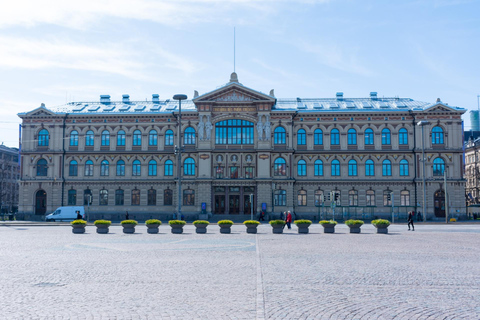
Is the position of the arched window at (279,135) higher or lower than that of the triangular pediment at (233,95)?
lower

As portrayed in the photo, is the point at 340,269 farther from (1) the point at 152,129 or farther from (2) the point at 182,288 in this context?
(1) the point at 152,129

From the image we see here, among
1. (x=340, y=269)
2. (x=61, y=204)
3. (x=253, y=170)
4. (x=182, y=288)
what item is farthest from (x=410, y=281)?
(x=61, y=204)

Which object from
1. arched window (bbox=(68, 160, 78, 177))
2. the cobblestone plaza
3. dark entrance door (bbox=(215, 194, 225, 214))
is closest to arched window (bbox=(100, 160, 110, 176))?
arched window (bbox=(68, 160, 78, 177))

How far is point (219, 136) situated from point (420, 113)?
27.8 metres

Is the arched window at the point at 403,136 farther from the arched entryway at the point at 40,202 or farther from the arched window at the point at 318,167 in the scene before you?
the arched entryway at the point at 40,202

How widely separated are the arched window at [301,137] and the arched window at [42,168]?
36.6 m

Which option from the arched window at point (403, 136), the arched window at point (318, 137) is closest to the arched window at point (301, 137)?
the arched window at point (318, 137)

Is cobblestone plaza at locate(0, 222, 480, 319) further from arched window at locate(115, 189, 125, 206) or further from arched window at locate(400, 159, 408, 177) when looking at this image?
arched window at locate(115, 189, 125, 206)

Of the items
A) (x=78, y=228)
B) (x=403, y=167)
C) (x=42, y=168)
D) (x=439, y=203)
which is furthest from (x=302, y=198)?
(x=78, y=228)

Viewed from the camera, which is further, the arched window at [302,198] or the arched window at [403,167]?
the arched window at [302,198]

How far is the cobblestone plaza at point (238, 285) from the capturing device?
11.0 meters

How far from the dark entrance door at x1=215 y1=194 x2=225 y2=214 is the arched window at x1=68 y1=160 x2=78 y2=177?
21.0 m

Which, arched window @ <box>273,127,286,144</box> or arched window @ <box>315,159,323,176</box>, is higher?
arched window @ <box>273,127,286,144</box>

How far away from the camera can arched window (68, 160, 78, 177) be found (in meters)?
74.1
